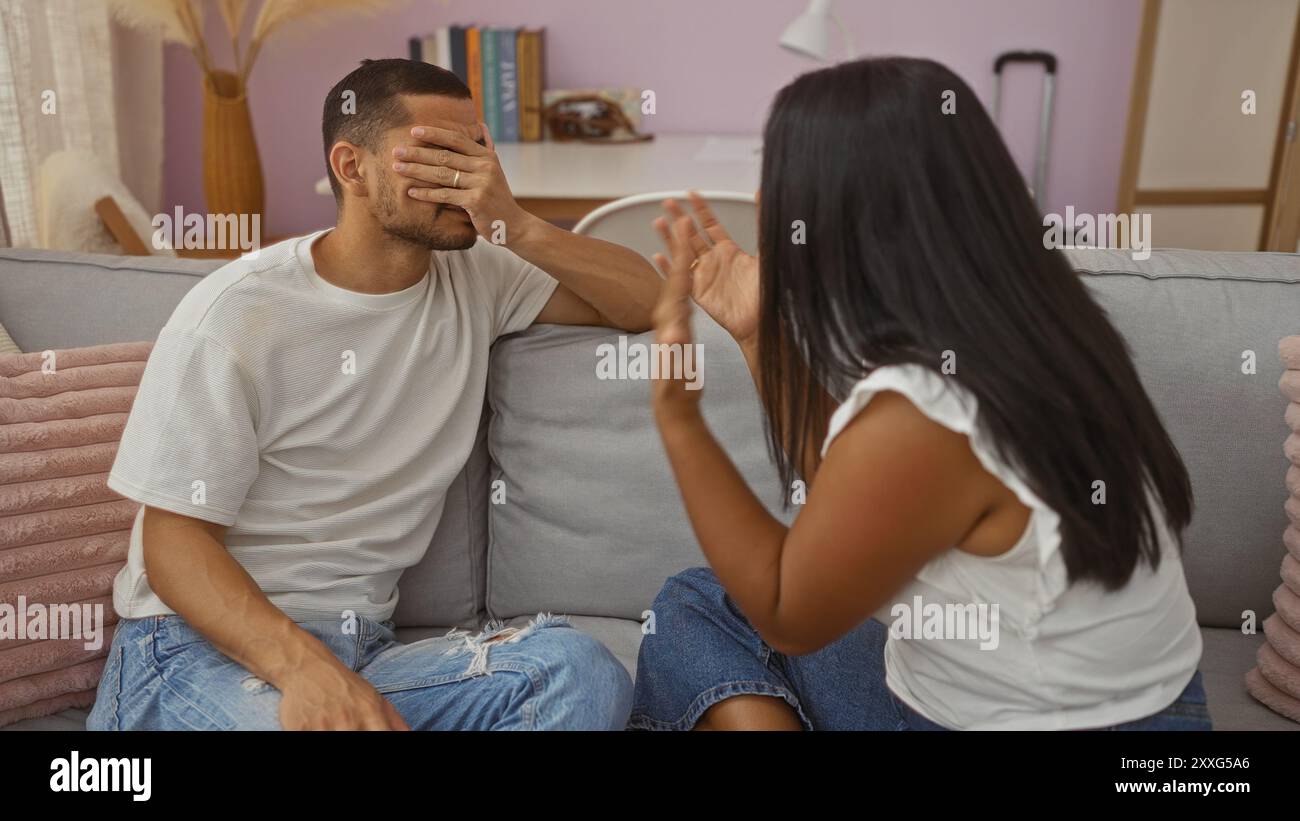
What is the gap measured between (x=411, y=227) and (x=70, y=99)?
5.78ft

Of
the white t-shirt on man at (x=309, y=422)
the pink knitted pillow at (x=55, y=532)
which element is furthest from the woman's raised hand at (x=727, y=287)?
the pink knitted pillow at (x=55, y=532)

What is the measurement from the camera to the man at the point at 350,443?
3.95 ft

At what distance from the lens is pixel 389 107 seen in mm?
1397

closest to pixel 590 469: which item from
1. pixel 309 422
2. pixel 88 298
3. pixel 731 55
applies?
pixel 309 422

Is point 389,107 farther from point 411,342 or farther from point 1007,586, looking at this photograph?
Result: point 1007,586

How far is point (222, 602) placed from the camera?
3.96 feet

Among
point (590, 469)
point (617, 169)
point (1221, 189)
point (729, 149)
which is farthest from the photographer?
point (1221, 189)

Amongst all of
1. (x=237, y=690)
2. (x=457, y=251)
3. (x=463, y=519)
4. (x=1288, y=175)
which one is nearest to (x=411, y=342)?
(x=457, y=251)

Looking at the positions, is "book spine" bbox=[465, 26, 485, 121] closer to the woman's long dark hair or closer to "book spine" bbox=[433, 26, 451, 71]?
"book spine" bbox=[433, 26, 451, 71]

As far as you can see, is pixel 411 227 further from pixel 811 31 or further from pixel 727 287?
pixel 811 31

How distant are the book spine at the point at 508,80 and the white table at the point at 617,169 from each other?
0.07m

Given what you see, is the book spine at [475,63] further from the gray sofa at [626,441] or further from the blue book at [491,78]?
the gray sofa at [626,441]

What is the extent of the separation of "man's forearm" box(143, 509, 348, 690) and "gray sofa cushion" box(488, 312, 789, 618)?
16.5 inches

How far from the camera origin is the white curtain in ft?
7.77
